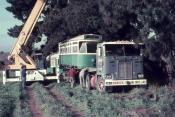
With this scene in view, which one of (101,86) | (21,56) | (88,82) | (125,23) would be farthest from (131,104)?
(21,56)

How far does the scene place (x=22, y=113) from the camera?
20141 millimetres

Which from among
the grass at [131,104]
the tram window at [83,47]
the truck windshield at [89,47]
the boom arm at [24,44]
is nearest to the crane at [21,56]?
the boom arm at [24,44]

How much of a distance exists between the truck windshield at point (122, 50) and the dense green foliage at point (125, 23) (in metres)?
0.66

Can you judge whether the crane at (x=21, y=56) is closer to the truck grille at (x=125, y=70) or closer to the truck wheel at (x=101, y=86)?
the truck wheel at (x=101, y=86)

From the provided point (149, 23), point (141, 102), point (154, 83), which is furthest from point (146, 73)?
point (141, 102)

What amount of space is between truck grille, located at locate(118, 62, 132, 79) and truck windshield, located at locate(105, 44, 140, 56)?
0.56 m

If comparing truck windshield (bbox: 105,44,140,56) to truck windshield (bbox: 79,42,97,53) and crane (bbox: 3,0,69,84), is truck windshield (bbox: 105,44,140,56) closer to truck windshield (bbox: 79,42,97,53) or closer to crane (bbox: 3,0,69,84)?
truck windshield (bbox: 79,42,97,53)

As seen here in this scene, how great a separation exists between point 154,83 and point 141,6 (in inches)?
245

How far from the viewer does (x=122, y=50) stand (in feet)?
94.5

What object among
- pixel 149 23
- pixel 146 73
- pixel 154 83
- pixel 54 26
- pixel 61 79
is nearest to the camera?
pixel 149 23

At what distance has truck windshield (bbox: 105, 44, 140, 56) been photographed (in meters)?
28.8

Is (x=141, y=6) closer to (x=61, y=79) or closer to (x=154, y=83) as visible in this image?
(x=154, y=83)

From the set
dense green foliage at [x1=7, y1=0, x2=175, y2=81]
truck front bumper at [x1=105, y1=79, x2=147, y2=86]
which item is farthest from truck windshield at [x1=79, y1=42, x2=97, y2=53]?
truck front bumper at [x1=105, y1=79, x2=147, y2=86]

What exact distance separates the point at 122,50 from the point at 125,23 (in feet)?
12.2
